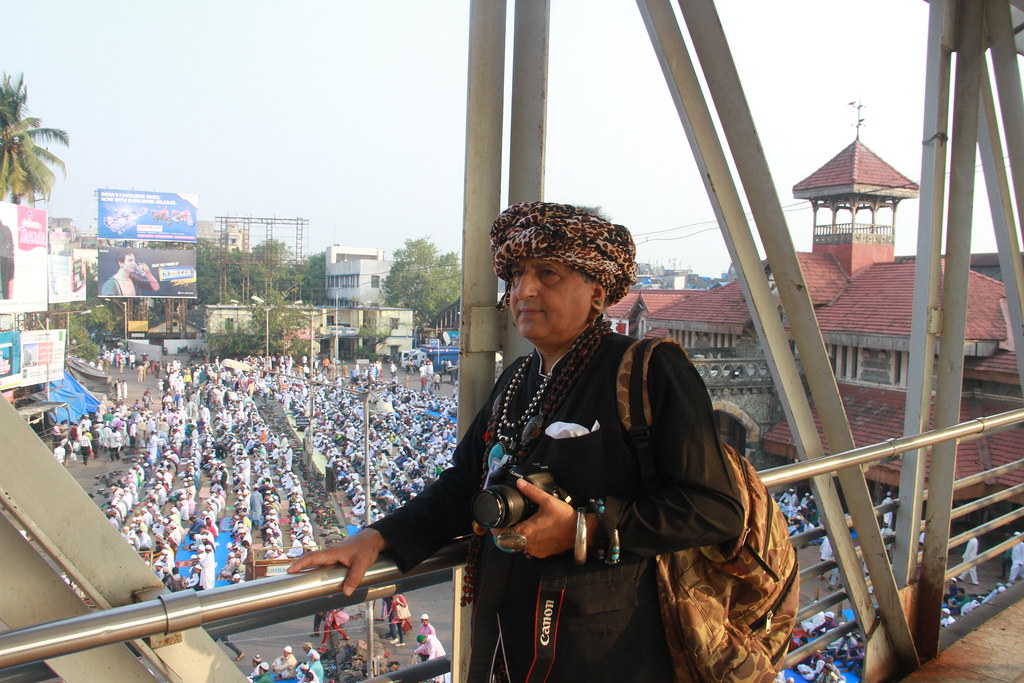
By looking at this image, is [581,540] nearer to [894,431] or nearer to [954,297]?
[954,297]

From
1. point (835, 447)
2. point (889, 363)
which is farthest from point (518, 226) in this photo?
point (889, 363)

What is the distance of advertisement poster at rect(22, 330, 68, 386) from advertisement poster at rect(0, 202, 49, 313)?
0.54 m

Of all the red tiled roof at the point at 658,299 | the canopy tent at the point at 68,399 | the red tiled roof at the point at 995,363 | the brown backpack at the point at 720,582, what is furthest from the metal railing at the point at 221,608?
the red tiled roof at the point at 658,299

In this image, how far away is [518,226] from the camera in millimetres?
1038

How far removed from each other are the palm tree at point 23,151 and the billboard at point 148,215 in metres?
5.91

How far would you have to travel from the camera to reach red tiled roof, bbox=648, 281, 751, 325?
53.6 ft

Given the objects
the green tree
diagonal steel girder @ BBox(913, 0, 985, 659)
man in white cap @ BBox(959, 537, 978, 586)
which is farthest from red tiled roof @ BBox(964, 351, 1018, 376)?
diagonal steel girder @ BBox(913, 0, 985, 659)

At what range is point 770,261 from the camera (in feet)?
5.62

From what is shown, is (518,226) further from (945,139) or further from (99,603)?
(945,139)

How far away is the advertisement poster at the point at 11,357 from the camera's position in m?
11.5

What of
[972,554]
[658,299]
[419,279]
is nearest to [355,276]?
[419,279]

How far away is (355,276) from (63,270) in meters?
10.5

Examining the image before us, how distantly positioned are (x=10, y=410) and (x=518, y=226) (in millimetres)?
641

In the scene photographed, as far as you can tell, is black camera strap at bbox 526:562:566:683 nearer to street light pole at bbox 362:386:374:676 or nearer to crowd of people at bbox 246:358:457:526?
street light pole at bbox 362:386:374:676
